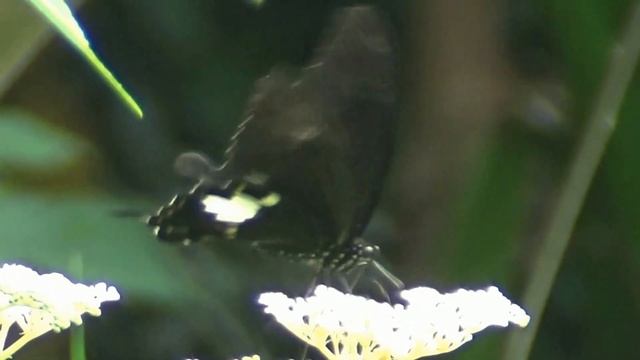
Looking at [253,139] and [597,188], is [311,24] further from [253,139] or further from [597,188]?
[253,139]

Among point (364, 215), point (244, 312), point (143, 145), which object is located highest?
point (143, 145)

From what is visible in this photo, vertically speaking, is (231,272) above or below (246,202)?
above

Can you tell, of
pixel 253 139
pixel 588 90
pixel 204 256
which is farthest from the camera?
pixel 204 256

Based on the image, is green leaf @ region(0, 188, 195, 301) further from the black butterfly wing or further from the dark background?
the black butterfly wing

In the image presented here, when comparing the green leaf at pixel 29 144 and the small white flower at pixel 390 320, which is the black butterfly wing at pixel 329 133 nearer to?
the small white flower at pixel 390 320

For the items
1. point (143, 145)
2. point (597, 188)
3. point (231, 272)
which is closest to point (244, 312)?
point (231, 272)

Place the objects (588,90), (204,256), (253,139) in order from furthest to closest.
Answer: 1. (204,256)
2. (588,90)
3. (253,139)

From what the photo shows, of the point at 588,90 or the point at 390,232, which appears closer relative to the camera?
the point at 588,90
